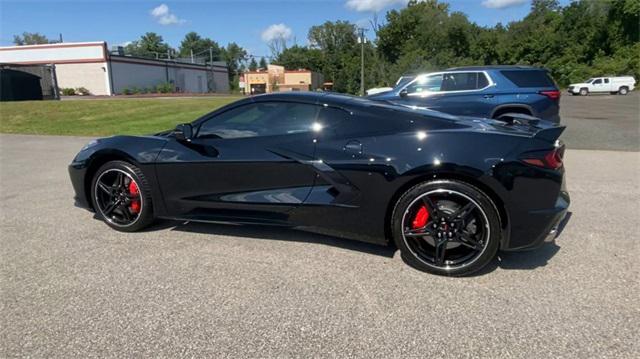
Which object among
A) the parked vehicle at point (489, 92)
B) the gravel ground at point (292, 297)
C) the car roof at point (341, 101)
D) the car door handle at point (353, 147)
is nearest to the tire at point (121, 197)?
the gravel ground at point (292, 297)

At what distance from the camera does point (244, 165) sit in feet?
12.7

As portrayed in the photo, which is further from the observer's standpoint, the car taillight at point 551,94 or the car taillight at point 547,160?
the car taillight at point 551,94

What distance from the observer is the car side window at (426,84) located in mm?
9453

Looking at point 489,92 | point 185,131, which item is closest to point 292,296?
point 185,131

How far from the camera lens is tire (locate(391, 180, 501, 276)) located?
328cm

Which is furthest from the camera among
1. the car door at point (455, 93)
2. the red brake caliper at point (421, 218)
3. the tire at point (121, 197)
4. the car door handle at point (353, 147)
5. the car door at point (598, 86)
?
the car door at point (598, 86)

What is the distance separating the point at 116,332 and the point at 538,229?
2.91 meters

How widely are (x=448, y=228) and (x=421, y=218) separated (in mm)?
215

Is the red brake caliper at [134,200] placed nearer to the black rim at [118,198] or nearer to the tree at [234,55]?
the black rim at [118,198]

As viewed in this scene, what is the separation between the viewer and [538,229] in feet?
10.6

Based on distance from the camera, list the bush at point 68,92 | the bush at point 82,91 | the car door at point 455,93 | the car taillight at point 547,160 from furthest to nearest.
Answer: the bush at point 82,91 → the bush at point 68,92 → the car door at point 455,93 → the car taillight at point 547,160

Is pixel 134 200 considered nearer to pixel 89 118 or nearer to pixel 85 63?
pixel 89 118

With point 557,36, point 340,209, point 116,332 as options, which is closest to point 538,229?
point 340,209

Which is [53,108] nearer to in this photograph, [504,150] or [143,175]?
[143,175]
